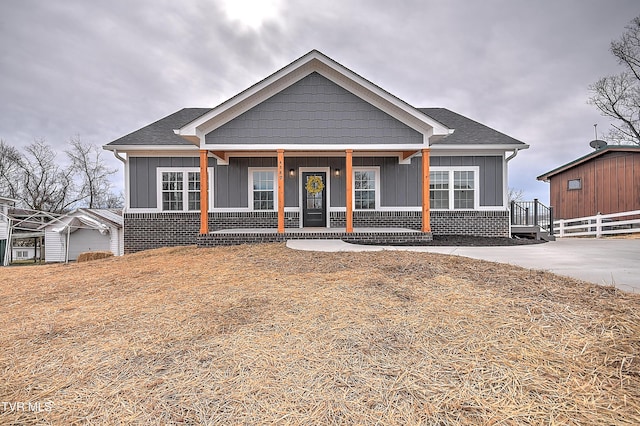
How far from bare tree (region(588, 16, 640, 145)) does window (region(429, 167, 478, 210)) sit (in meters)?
14.1

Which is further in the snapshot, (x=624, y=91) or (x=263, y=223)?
(x=624, y=91)

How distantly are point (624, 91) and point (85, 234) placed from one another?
101 feet

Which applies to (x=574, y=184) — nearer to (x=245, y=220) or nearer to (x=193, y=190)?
(x=245, y=220)

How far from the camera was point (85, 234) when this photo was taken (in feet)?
50.6

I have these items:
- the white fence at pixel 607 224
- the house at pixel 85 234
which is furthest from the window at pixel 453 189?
the house at pixel 85 234

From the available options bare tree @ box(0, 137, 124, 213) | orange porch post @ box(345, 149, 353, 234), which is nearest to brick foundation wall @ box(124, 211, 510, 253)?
orange porch post @ box(345, 149, 353, 234)

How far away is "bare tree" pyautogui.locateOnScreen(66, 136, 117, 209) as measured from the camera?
2469cm

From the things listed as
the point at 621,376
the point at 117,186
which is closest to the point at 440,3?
the point at 621,376

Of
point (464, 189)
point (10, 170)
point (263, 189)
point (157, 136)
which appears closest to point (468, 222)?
point (464, 189)

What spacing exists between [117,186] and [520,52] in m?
31.0

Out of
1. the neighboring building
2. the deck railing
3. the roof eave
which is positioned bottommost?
the neighboring building

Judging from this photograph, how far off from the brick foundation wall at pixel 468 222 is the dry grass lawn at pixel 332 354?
7.22 m

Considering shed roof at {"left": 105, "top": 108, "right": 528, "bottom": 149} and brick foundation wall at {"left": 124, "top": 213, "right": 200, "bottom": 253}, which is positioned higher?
shed roof at {"left": 105, "top": 108, "right": 528, "bottom": 149}

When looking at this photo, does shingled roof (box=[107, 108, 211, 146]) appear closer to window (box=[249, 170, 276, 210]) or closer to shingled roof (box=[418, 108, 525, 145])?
window (box=[249, 170, 276, 210])
